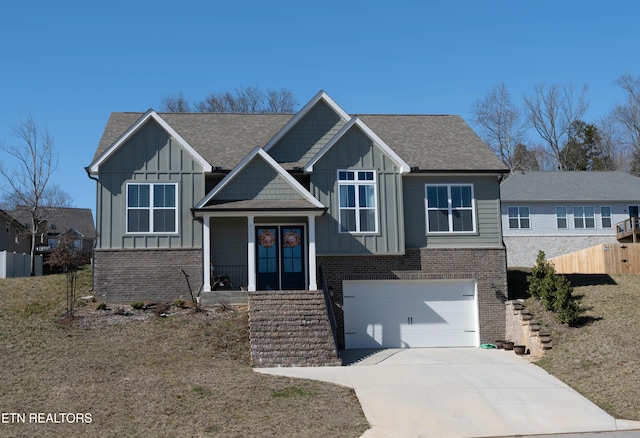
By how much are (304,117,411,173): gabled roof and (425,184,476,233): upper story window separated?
138 centimetres

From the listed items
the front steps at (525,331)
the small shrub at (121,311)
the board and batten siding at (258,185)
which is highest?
the board and batten siding at (258,185)

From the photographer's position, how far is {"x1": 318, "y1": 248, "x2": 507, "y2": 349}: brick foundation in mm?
22453

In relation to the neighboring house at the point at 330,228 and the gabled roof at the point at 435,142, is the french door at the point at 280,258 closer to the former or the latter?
the neighboring house at the point at 330,228

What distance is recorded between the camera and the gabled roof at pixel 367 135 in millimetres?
22562

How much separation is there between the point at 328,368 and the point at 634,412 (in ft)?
23.6

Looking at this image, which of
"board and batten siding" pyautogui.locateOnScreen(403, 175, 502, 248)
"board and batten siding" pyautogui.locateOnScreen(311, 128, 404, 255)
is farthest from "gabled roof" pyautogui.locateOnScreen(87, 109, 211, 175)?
"board and batten siding" pyautogui.locateOnScreen(403, 175, 502, 248)

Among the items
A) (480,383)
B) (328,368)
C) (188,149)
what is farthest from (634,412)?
(188,149)

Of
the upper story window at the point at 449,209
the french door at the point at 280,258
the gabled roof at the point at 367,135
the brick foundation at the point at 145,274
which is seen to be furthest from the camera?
the upper story window at the point at 449,209

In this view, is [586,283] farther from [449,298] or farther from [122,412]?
[122,412]

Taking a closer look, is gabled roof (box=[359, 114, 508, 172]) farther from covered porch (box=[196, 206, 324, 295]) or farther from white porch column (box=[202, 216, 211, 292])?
white porch column (box=[202, 216, 211, 292])

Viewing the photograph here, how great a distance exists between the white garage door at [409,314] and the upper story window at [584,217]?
22.3m

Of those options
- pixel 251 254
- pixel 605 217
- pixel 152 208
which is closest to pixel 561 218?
pixel 605 217

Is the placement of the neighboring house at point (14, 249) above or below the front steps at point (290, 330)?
above

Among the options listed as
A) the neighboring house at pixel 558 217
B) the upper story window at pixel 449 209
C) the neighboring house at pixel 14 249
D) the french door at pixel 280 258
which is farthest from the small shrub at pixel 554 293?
the neighboring house at pixel 14 249
